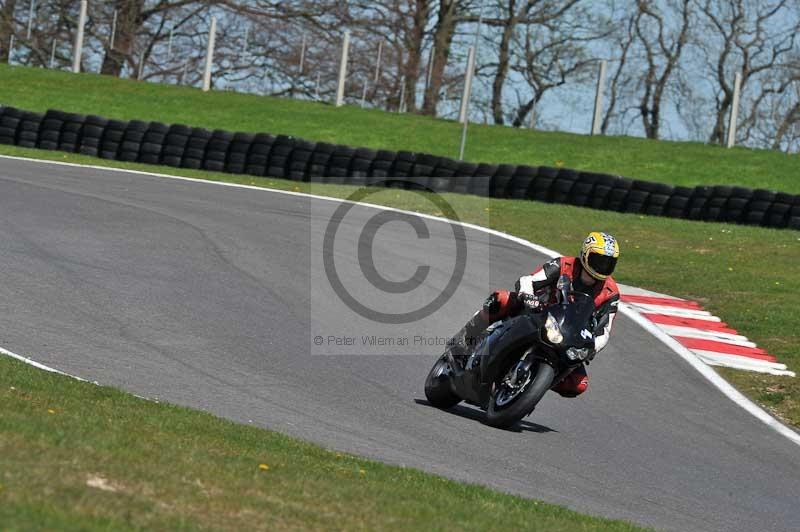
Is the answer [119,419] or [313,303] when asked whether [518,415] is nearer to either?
[119,419]

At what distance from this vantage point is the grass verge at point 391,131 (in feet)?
99.2

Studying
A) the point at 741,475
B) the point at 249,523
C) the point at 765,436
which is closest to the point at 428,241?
the point at 765,436

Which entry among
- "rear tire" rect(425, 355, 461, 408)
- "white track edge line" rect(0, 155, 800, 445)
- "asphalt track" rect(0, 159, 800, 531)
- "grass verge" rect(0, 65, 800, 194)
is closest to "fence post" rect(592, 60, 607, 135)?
"grass verge" rect(0, 65, 800, 194)

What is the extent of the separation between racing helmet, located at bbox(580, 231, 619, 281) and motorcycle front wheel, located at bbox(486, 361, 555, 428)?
0.76m

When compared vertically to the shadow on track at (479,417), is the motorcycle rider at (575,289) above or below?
above

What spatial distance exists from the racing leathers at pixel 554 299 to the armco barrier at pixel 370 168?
16.0m

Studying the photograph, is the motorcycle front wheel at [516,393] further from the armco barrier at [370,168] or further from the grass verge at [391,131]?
the grass verge at [391,131]

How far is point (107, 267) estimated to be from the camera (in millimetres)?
13531

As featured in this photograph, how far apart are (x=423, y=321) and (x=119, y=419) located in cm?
683

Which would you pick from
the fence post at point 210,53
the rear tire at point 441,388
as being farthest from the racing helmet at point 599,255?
the fence post at point 210,53

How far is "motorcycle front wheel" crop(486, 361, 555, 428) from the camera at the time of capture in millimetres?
9023

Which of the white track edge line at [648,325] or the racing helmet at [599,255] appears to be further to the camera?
the white track edge line at [648,325]

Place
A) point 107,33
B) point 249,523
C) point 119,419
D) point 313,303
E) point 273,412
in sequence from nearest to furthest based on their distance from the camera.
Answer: point 249,523 < point 119,419 < point 273,412 < point 313,303 < point 107,33

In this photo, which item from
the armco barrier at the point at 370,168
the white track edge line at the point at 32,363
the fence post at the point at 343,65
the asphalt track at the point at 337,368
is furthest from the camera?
the fence post at the point at 343,65
